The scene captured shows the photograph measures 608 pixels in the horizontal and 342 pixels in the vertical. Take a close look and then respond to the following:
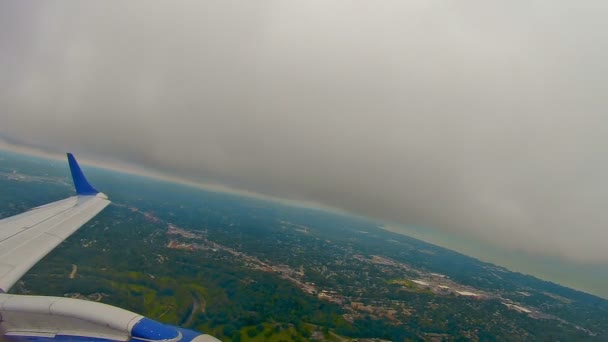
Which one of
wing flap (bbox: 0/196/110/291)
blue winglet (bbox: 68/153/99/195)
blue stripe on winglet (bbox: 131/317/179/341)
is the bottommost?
wing flap (bbox: 0/196/110/291)

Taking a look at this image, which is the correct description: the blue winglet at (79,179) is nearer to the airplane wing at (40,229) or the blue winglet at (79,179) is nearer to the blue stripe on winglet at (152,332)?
the airplane wing at (40,229)

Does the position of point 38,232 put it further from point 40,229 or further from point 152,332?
point 152,332

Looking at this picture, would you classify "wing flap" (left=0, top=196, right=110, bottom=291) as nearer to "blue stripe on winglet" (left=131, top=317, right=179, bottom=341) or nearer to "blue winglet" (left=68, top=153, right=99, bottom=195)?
"blue winglet" (left=68, top=153, right=99, bottom=195)

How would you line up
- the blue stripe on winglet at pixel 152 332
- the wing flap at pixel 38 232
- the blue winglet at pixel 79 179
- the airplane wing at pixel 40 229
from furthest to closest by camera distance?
the blue winglet at pixel 79 179
the airplane wing at pixel 40 229
the wing flap at pixel 38 232
the blue stripe on winglet at pixel 152 332

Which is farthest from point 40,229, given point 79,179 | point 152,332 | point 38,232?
point 152,332

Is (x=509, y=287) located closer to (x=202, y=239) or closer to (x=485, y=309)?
(x=485, y=309)

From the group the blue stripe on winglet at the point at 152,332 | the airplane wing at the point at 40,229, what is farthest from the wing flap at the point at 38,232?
the blue stripe on winglet at the point at 152,332

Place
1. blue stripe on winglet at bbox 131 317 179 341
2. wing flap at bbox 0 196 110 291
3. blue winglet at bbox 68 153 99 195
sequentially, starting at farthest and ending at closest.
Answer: blue winglet at bbox 68 153 99 195 < wing flap at bbox 0 196 110 291 < blue stripe on winglet at bbox 131 317 179 341

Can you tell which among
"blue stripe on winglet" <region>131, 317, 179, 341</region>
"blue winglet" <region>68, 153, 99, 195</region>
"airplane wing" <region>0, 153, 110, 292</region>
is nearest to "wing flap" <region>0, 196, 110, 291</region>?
"airplane wing" <region>0, 153, 110, 292</region>
